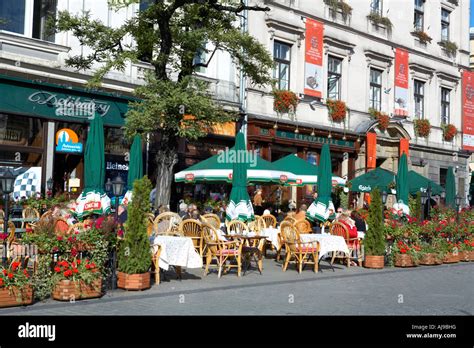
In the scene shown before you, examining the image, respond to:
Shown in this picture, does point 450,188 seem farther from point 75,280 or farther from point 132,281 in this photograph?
point 75,280

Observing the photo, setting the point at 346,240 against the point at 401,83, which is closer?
the point at 346,240

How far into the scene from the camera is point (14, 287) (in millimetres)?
8883

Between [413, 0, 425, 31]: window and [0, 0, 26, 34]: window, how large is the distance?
21.6 m

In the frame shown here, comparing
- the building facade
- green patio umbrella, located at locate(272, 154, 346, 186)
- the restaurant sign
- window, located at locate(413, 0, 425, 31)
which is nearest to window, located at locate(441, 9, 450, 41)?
the building facade

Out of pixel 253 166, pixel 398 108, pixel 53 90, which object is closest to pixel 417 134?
pixel 398 108

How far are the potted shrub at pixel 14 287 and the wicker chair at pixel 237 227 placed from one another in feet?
21.1

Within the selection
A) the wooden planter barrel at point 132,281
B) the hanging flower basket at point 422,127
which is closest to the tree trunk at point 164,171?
the wooden planter barrel at point 132,281

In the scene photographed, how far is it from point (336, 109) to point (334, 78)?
1.58 metres

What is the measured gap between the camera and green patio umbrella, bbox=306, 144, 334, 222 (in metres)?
16.9

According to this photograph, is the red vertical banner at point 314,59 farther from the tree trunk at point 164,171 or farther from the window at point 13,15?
the window at point 13,15

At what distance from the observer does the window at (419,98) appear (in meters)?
33.4

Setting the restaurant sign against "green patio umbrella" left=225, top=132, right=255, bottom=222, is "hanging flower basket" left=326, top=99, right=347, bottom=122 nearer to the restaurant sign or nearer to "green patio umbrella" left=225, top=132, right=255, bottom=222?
the restaurant sign

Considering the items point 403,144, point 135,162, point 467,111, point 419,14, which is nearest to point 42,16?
point 135,162
